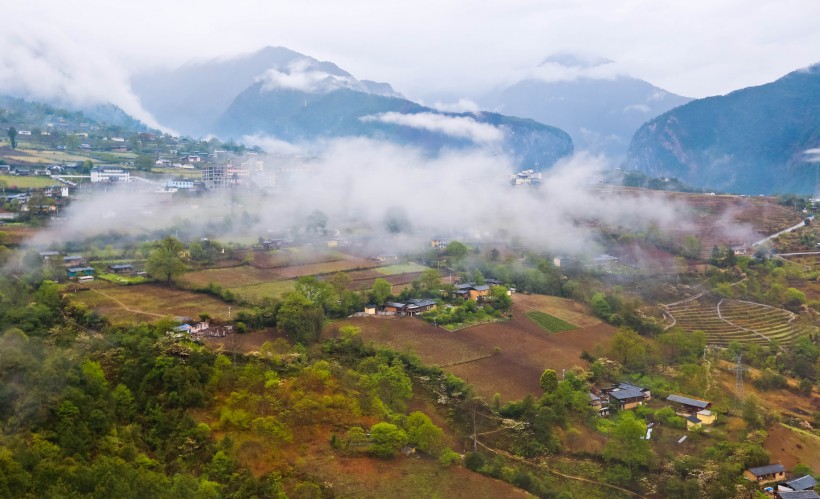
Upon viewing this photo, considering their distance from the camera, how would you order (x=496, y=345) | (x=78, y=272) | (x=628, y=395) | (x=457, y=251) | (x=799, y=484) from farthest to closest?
(x=457, y=251) < (x=78, y=272) < (x=496, y=345) < (x=628, y=395) < (x=799, y=484)

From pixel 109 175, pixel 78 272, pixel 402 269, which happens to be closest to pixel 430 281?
pixel 402 269

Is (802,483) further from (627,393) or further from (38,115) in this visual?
(38,115)

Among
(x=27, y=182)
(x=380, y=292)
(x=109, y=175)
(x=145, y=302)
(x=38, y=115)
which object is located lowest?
(x=145, y=302)

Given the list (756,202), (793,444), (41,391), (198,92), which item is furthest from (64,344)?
(198,92)

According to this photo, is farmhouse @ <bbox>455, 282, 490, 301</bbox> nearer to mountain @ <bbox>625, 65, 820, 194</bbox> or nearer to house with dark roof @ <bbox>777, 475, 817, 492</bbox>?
house with dark roof @ <bbox>777, 475, 817, 492</bbox>

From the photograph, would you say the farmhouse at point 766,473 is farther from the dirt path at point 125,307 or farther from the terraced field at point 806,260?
the terraced field at point 806,260

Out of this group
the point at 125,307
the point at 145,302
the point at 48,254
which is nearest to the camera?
the point at 125,307

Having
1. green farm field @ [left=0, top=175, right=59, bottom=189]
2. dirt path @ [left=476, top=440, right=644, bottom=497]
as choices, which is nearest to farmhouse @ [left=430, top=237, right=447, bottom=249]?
dirt path @ [left=476, top=440, right=644, bottom=497]

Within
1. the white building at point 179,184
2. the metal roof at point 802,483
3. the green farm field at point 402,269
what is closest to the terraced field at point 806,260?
the green farm field at point 402,269
